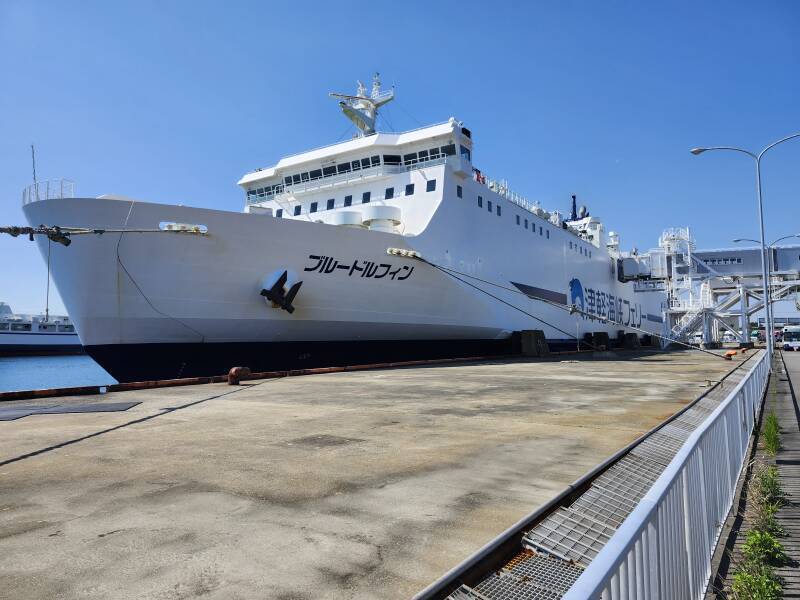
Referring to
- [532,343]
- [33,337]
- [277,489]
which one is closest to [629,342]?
[532,343]

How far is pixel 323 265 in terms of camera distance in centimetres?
1531

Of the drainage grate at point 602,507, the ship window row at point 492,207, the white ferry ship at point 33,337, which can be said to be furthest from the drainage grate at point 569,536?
the white ferry ship at point 33,337

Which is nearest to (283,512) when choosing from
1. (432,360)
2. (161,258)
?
(161,258)

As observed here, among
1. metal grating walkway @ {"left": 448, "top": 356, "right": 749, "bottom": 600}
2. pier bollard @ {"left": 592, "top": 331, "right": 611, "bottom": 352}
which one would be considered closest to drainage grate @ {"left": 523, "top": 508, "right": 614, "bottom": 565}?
metal grating walkway @ {"left": 448, "top": 356, "right": 749, "bottom": 600}

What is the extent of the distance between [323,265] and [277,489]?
11.6 m

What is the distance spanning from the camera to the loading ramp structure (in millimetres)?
1703

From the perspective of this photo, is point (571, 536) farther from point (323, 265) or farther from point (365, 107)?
point (365, 107)

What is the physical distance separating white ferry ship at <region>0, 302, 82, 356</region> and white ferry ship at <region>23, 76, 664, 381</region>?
157 feet

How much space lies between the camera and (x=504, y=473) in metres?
4.47

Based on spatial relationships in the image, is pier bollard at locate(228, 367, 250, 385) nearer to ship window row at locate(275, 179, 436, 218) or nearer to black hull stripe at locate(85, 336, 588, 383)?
black hull stripe at locate(85, 336, 588, 383)

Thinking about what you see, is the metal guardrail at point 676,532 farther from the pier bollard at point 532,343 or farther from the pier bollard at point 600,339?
the pier bollard at point 600,339

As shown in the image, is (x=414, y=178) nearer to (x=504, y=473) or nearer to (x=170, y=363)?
(x=170, y=363)

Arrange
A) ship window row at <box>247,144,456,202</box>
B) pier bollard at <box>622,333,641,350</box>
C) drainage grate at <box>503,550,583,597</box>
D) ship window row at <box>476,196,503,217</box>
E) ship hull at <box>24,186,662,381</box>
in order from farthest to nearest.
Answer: pier bollard at <box>622,333,641,350</box> → ship window row at <box>476,196,503,217</box> → ship window row at <box>247,144,456,202</box> → ship hull at <box>24,186,662,381</box> → drainage grate at <box>503,550,583,597</box>

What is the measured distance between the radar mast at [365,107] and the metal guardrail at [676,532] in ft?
74.3
